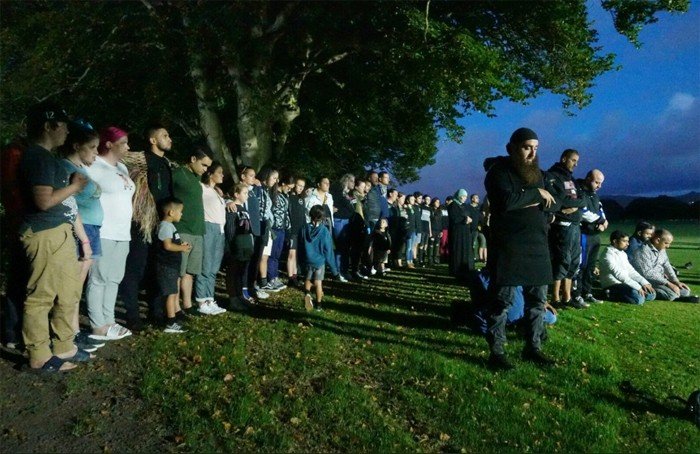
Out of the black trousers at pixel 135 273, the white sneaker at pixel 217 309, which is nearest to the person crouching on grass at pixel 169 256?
the black trousers at pixel 135 273

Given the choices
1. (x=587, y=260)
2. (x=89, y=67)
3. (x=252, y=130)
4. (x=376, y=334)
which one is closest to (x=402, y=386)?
(x=376, y=334)

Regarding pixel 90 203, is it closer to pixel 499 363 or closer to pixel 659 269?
pixel 499 363

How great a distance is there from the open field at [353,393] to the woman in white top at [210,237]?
585 mm

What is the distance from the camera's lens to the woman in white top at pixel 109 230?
538 cm

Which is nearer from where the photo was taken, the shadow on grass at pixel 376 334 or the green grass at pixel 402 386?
the green grass at pixel 402 386

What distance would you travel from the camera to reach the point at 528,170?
194 inches

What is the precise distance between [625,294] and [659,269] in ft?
4.99

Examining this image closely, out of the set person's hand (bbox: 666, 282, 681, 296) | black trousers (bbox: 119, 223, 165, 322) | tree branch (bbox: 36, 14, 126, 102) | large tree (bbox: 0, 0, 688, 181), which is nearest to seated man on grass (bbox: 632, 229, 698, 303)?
person's hand (bbox: 666, 282, 681, 296)

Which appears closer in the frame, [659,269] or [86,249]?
[86,249]

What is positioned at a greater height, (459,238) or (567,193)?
(567,193)

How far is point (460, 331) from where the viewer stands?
646 centimetres

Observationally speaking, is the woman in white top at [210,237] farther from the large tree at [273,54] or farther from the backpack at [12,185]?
the large tree at [273,54]

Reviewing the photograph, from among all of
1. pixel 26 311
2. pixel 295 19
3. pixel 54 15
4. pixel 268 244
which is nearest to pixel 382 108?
pixel 295 19

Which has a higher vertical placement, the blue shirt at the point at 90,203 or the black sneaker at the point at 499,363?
the blue shirt at the point at 90,203
